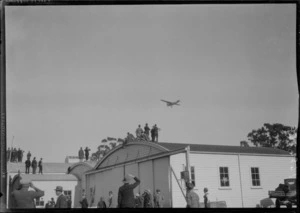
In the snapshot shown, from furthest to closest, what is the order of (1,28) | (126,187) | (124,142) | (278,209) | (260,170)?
(260,170)
(124,142)
(126,187)
(278,209)
(1,28)

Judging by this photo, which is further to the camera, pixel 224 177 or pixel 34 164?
pixel 224 177

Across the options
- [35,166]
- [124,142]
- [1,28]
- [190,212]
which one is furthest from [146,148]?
[1,28]

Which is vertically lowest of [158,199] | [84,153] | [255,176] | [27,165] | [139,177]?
[158,199]

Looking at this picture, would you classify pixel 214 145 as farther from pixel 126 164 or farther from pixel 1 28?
pixel 1 28

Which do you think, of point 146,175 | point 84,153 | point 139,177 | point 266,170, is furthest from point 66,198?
point 266,170

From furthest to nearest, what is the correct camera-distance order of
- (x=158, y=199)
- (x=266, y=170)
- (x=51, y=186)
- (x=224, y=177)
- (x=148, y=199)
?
(x=266, y=170) → (x=224, y=177) → (x=51, y=186) → (x=158, y=199) → (x=148, y=199)

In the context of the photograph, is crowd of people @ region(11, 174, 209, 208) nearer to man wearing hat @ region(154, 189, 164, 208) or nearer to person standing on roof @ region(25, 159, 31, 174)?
man wearing hat @ region(154, 189, 164, 208)

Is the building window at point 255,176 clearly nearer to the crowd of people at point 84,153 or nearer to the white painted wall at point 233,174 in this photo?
the white painted wall at point 233,174

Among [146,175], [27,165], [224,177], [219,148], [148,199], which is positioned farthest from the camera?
[224,177]

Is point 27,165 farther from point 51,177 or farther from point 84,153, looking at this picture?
point 84,153
